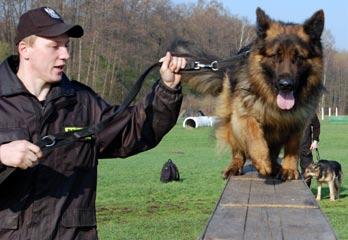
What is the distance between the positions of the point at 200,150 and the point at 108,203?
17490 mm

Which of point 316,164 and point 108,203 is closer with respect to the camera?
point 108,203

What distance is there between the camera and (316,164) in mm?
16578

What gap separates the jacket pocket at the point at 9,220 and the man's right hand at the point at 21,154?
0.35 metres

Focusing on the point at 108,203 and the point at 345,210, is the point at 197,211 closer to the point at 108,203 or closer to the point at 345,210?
the point at 108,203

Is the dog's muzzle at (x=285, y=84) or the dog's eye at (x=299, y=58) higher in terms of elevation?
the dog's eye at (x=299, y=58)

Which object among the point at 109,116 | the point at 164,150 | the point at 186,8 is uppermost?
the point at 186,8

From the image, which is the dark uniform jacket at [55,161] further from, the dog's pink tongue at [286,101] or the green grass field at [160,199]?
the green grass field at [160,199]

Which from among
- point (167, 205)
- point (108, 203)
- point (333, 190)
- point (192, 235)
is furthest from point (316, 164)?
point (192, 235)

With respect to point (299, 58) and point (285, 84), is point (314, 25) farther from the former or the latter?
point (285, 84)

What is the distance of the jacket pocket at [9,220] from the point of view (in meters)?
3.53

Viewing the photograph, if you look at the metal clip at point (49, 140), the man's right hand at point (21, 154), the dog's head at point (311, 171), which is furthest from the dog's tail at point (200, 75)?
the dog's head at point (311, 171)

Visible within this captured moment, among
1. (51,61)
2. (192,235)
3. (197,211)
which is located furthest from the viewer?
(197,211)

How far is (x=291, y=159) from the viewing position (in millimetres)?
7332

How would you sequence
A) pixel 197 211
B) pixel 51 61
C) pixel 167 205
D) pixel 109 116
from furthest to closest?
pixel 167 205, pixel 197 211, pixel 109 116, pixel 51 61
